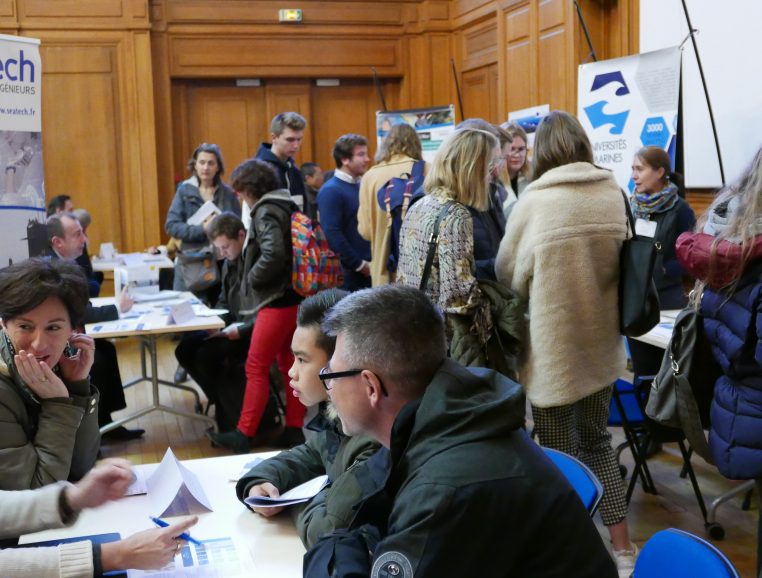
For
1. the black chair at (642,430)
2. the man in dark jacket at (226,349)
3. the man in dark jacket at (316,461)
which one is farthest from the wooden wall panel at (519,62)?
the man in dark jacket at (316,461)

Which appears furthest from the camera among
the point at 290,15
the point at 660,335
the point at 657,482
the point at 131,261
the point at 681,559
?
the point at 290,15

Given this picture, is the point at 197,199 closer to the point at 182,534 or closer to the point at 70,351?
the point at 70,351

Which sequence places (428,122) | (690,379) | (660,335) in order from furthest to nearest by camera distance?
(428,122) < (660,335) < (690,379)

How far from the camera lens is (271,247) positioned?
14.6 feet

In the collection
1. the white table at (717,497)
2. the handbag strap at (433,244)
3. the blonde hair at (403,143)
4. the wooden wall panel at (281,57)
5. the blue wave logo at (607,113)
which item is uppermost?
the wooden wall panel at (281,57)

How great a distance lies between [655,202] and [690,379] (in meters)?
2.10

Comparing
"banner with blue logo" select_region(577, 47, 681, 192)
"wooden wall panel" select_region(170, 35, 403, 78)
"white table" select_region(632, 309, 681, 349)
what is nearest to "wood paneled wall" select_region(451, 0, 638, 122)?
"banner with blue logo" select_region(577, 47, 681, 192)

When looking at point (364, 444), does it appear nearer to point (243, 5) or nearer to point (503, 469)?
point (503, 469)

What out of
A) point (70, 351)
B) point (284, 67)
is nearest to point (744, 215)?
point (70, 351)

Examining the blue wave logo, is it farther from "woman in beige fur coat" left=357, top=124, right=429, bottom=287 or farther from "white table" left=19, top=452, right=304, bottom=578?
"white table" left=19, top=452, right=304, bottom=578

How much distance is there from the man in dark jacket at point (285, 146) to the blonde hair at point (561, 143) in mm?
2576

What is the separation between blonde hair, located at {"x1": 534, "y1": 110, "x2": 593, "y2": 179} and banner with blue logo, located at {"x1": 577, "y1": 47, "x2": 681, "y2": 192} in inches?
99.0

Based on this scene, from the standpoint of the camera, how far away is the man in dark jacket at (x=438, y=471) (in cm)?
135

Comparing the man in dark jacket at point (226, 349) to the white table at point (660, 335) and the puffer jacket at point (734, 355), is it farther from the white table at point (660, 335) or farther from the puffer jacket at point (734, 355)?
the puffer jacket at point (734, 355)
